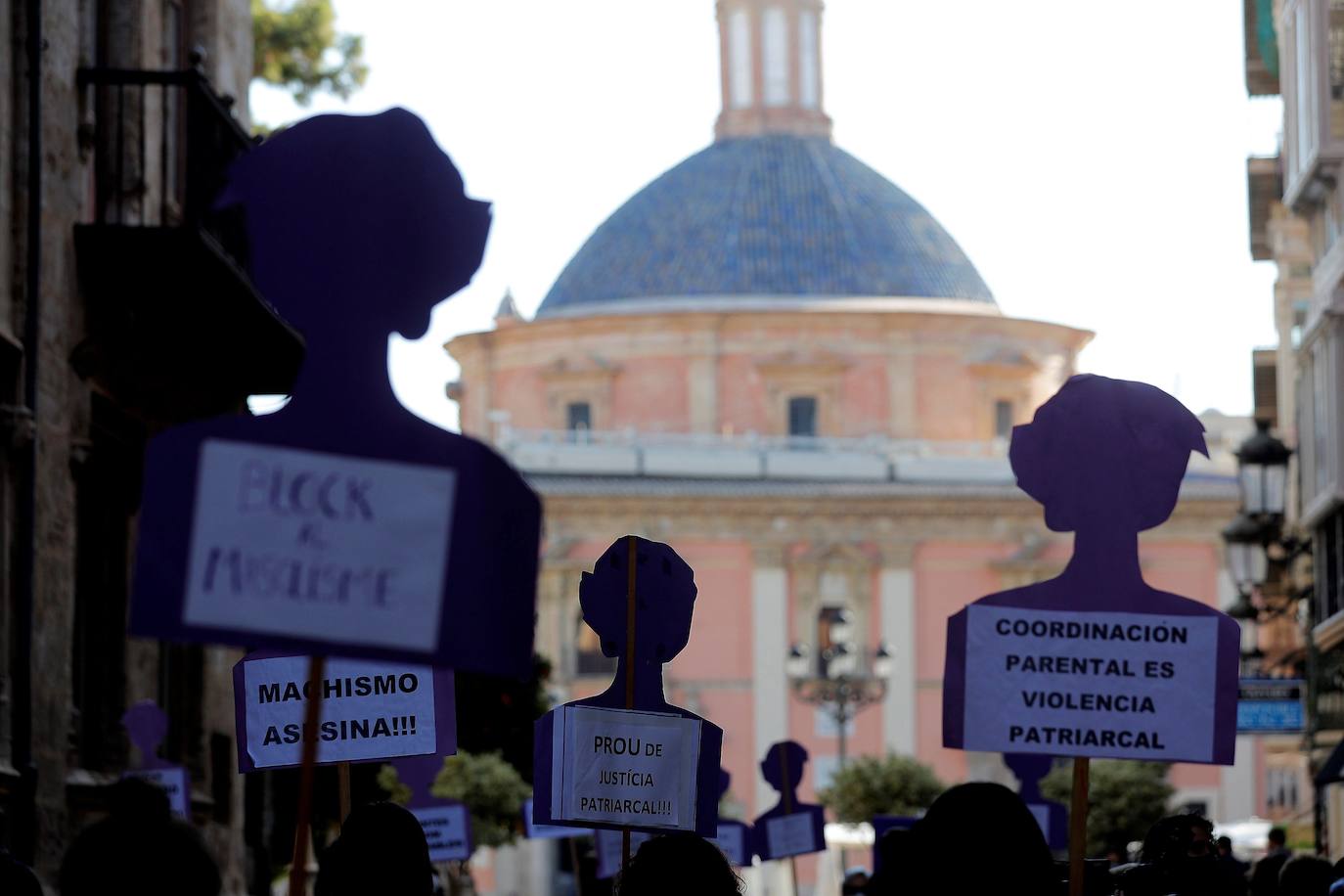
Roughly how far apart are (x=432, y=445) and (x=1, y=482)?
763cm

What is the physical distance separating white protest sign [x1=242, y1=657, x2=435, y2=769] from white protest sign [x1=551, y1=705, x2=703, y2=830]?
0.61 meters

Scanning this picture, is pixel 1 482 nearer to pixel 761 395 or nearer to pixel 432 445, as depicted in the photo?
pixel 432 445

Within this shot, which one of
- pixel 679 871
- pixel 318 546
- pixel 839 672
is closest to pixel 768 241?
pixel 839 672

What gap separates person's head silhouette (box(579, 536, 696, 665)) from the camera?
921 centimetres

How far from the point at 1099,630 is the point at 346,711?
2099 mm

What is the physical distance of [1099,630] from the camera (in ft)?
23.0

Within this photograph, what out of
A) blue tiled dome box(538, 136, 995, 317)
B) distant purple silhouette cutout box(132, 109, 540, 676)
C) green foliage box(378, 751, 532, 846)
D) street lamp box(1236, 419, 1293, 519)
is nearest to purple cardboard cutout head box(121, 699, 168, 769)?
distant purple silhouette cutout box(132, 109, 540, 676)

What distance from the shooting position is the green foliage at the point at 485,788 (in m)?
35.8

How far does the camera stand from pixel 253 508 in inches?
197

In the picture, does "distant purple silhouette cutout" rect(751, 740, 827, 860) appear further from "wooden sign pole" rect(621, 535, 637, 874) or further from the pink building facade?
the pink building facade

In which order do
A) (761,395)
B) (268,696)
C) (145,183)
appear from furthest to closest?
1. (761,395)
2. (145,183)
3. (268,696)

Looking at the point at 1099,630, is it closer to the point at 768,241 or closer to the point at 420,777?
the point at 420,777

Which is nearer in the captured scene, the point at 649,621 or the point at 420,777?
the point at 649,621

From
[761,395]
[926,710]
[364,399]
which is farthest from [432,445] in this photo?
[761,395]
